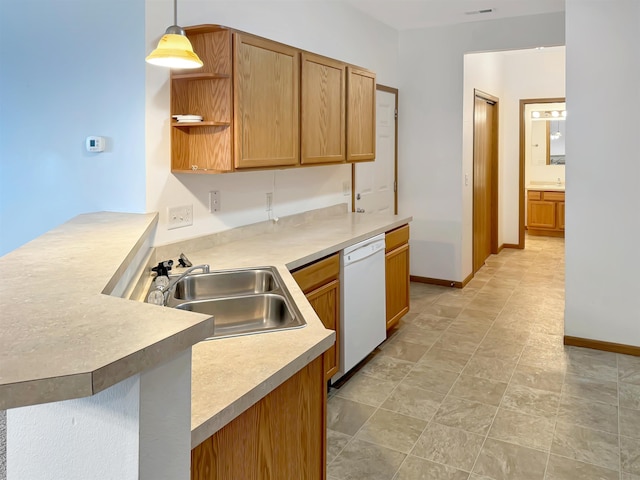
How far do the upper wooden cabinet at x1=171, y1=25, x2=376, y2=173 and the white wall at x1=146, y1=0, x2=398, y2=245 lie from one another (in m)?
0.12

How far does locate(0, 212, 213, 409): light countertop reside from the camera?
2.26 ft

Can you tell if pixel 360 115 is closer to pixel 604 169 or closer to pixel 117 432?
pixel 604 169

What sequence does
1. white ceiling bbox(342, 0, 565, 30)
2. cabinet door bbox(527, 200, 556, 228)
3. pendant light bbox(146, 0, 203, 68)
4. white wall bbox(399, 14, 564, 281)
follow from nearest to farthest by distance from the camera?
1. pendant light bbox(146, 0, 203, 68)
2. white ceiling bbox(342, 0, 565, 30)
3. white wall bbox(399, 14, 564, 281)
4. cabinet door bbox(527, 200, 556, 228)

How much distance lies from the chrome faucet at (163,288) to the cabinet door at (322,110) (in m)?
1.24

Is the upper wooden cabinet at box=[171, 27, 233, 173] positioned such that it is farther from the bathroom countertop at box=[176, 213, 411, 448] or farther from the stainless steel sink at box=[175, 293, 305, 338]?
the stainless steel sink at box=[175, 293, 305, 338]

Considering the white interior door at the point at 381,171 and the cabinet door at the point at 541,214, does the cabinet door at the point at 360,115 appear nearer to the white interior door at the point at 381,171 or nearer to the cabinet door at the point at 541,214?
the white interior door at the point at 381,171

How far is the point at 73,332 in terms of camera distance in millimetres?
860

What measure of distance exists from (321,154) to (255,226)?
0.64 meters

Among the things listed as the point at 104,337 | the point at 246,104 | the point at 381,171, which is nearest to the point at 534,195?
the point at 381,171

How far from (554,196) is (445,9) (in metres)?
5.02

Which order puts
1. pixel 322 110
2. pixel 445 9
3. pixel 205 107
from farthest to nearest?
pixel 445 9
pixel 322 110
pixel 205 107

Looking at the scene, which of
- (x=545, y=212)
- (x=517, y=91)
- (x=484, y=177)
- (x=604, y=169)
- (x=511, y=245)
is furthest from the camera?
(x=545, y=212)

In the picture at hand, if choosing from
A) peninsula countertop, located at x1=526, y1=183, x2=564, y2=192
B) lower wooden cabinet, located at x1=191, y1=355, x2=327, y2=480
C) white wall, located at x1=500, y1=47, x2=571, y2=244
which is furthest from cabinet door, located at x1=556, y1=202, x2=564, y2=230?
lower wooden cabinet, located at x1=191, y1=355, x2=327, y2=480

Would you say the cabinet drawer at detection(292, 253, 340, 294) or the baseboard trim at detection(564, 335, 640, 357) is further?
the baseboard trim at detection(564, 335, 640, 357)
